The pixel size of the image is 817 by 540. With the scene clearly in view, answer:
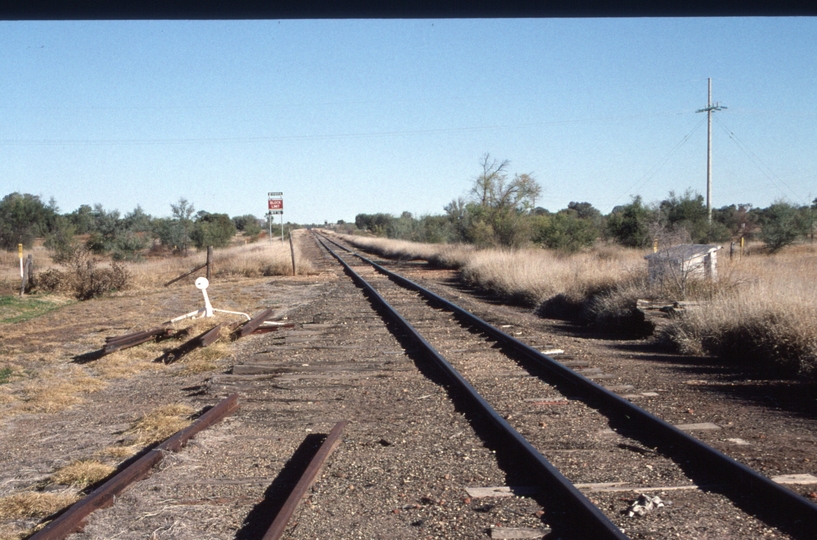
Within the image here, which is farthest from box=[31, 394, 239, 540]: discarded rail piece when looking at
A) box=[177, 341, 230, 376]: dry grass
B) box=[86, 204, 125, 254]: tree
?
box=[86, 204, 125, 254]: tree

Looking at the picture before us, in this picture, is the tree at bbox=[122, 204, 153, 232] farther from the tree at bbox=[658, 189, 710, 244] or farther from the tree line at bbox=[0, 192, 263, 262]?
the tree at bbox=[658, 189, 710, 244]

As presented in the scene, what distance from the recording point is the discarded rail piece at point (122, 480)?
4293mm

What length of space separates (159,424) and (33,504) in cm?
201

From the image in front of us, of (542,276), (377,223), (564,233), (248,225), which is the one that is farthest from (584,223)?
(377,223)

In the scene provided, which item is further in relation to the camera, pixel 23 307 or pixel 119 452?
pixel 23 307

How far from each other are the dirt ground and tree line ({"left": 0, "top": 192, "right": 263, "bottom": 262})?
30.7 m

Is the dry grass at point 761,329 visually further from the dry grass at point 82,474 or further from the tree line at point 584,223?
the tree line at point 584,223

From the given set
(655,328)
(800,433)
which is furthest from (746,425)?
(655,328)

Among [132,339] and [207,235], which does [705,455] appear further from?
[207,235]

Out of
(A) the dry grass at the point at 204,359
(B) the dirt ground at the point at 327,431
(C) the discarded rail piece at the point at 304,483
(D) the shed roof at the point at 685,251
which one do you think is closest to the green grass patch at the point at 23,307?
(B) the dirt ground at the point at 327,431

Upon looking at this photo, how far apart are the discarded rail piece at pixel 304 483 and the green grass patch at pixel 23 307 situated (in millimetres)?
14168

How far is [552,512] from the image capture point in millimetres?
4633

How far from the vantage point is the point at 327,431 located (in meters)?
6.74

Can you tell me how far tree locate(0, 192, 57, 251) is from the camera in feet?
161
